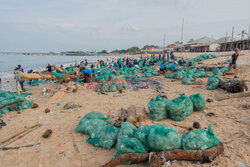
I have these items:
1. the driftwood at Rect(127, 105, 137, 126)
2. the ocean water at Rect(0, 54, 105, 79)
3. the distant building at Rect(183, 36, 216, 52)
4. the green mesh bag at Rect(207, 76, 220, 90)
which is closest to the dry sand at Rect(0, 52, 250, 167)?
the driftwood at Rect(127, 105, 137, 126)

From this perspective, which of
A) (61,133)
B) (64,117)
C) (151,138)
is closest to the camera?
(151,138)

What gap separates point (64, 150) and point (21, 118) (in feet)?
8.39

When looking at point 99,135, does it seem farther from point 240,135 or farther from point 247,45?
point 247,45

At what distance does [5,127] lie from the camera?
358cm

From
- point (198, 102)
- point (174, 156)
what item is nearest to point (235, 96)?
point (198, 102)

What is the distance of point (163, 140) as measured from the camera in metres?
1.81

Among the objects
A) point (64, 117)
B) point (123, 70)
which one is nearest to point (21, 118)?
point (64, 117)

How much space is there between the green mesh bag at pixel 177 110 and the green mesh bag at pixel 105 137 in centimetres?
139

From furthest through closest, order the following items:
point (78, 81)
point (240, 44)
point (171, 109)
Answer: point (240, 44) < point (78, 81) < point (171, 109)

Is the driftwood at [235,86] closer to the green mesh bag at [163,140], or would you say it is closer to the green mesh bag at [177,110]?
the green mesh bag at [177,110]

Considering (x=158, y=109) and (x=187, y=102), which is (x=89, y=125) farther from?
(x=187, y=102)

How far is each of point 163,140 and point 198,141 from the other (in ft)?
1.66

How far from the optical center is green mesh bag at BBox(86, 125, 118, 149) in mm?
2424

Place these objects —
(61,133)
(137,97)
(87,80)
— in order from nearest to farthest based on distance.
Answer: (61,133), (137,97), (87,80)
